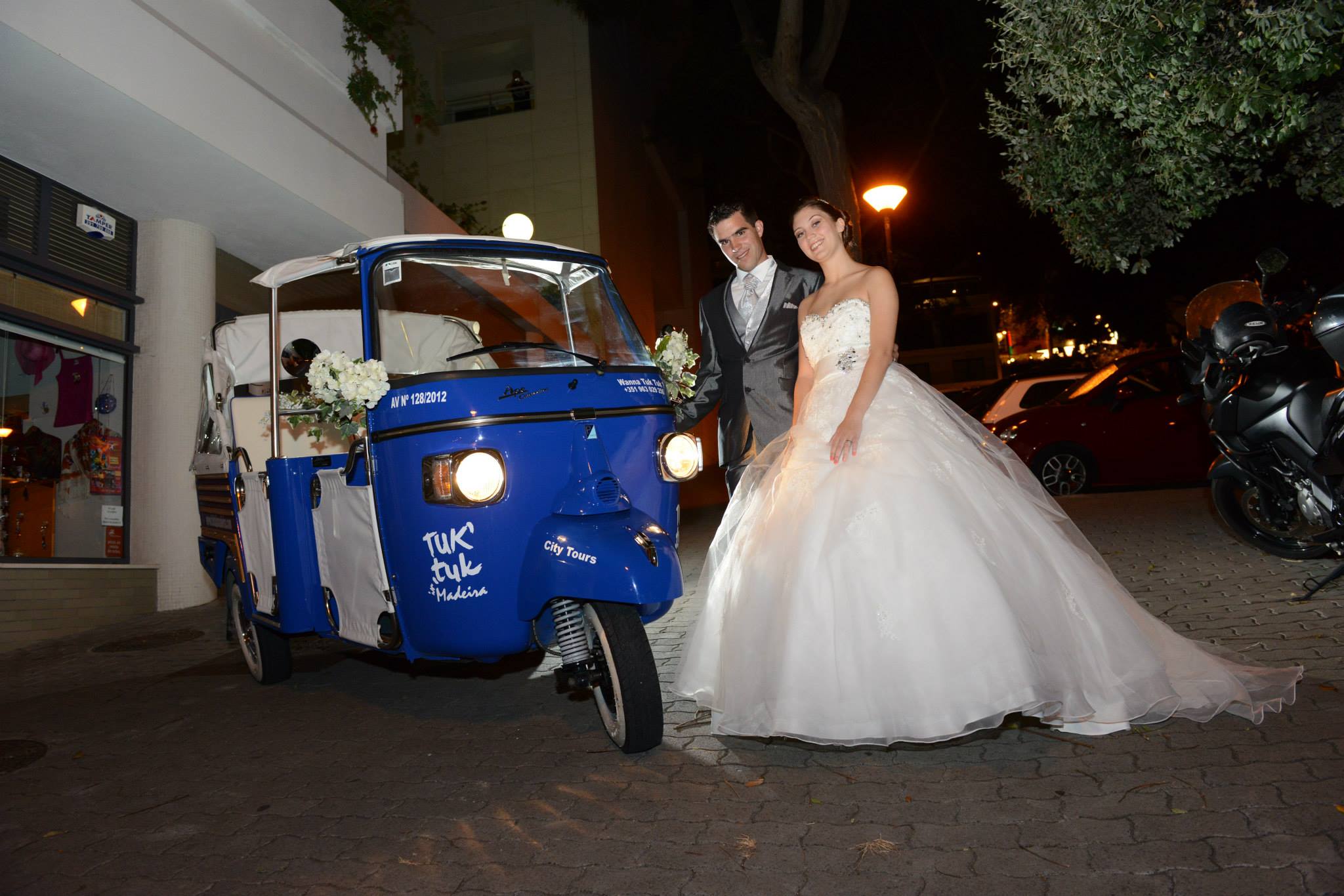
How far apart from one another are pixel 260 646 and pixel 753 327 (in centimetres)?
367

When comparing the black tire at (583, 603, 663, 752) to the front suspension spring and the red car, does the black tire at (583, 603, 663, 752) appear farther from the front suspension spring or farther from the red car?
the red car

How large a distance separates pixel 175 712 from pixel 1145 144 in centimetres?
714

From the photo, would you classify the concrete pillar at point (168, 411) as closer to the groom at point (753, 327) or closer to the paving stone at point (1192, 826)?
the groom at point (753, 327)

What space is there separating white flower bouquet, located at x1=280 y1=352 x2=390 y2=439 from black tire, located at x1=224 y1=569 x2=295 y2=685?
1945 millimetres

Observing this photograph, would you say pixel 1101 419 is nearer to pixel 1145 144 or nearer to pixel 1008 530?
pixel 1145 144

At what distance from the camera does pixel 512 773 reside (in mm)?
3938

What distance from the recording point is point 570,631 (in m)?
4.03

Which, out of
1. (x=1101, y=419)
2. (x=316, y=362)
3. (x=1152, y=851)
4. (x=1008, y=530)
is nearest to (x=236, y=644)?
(x=316, y=362)

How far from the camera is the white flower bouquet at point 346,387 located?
4.25 metres

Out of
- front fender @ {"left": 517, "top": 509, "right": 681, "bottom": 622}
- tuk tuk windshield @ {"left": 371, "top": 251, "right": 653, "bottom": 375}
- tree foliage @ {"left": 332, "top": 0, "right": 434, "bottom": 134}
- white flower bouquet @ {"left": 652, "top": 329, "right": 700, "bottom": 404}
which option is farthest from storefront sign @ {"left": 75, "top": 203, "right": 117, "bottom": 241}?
front fender @ {"left": 517, "top": 509, "right": 681, "bottom": 622}

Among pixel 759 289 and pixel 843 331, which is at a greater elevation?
pixel 759 289

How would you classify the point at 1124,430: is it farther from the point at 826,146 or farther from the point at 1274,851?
the point at 1274,851

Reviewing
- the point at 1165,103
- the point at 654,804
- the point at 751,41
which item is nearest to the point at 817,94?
the point at 751,41

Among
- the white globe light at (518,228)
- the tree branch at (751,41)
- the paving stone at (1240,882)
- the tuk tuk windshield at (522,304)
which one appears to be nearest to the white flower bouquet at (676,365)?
the tuk tuk windshield at (522,304)
